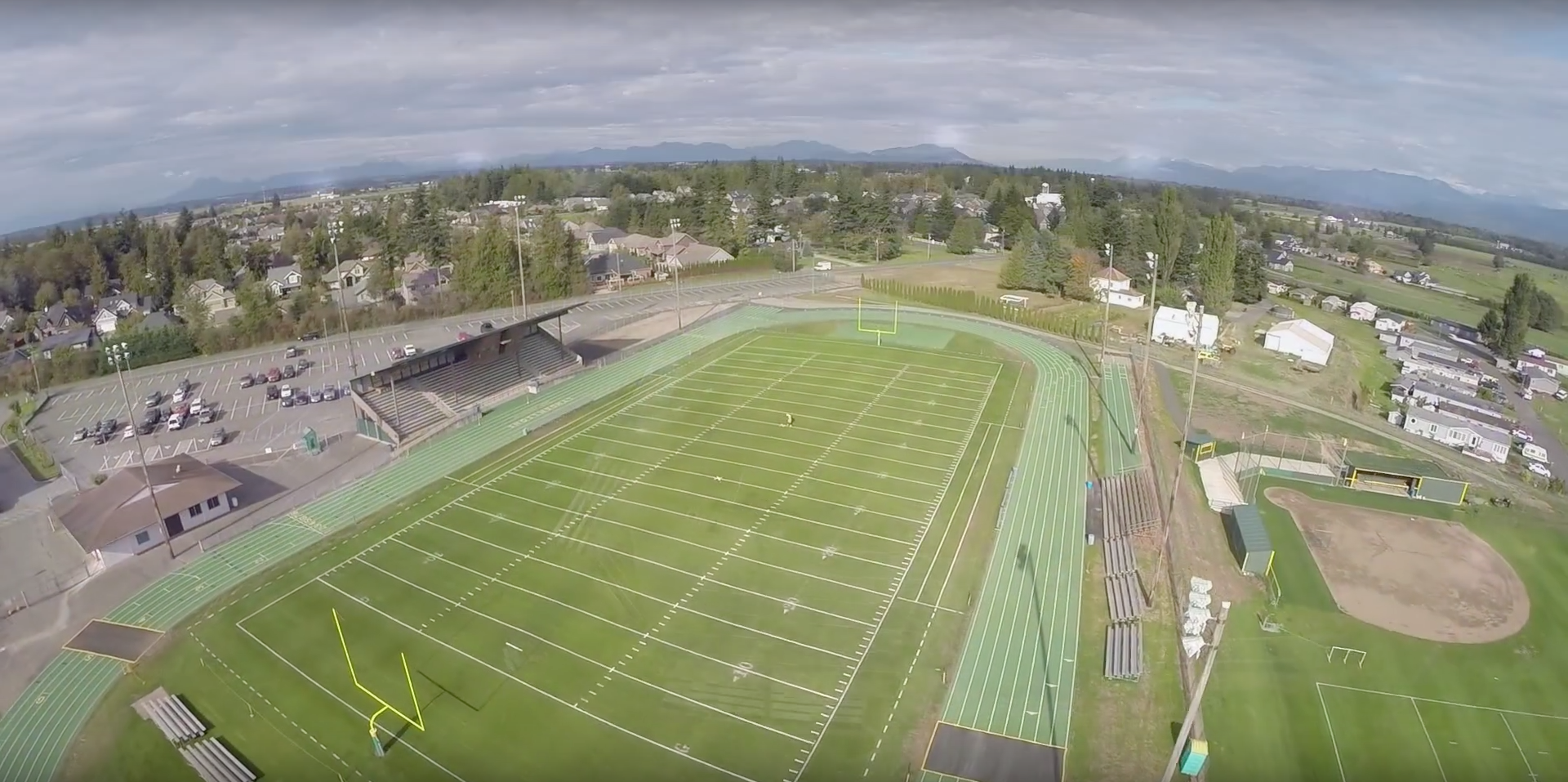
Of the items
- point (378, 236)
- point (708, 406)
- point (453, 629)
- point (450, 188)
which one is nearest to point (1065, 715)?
point (453, 629)

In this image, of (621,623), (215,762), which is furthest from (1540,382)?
(215,762)

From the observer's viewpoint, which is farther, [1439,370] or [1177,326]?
[1177,326]

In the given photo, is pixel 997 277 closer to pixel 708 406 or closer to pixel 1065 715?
pixel 708 406

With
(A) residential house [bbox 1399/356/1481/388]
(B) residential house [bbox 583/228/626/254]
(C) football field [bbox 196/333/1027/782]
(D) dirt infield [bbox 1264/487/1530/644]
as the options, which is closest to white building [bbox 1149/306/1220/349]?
(A) residential house [bbox 1399/356/1481/388]

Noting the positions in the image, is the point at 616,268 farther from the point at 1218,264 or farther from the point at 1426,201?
the point at 1426,201

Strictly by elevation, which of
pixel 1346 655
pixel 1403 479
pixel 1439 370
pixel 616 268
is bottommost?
pixel 1346 655

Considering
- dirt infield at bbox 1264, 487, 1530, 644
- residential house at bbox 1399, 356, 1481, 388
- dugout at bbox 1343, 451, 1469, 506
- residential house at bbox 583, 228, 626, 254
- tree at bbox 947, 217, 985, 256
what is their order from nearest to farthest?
dirt infield at bbox 1264, 487, 1530, 644, dugout at bbox 1343, 451, 1469, 506, residential house at bbox 1399, 356, 1481, 388, tree at bbox 947, 217, 985, 256, residential house at bbox 583, 228, 626, 254

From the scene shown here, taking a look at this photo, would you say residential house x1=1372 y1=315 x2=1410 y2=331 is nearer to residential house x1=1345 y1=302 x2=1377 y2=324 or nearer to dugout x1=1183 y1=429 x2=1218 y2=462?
residential house x1=1345 y1=302 x2=1377 y2=324
